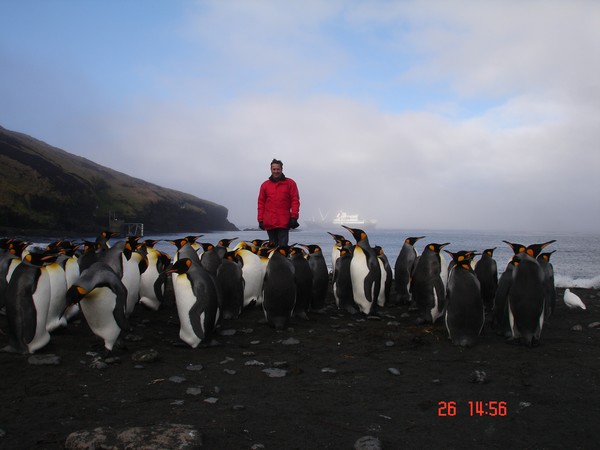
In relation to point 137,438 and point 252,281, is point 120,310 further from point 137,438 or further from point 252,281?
point 252,281

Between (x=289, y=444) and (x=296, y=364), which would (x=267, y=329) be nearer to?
(x=296, y=364)

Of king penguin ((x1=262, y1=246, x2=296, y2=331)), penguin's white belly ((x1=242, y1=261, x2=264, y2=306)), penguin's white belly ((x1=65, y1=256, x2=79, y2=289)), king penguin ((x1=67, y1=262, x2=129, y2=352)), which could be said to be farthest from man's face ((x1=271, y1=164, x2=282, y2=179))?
king penguin ((x1=67, y1=262, x2=129, y2=352))

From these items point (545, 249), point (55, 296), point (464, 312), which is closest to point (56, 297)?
point (55, 296)

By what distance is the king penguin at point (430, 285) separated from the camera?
591cm

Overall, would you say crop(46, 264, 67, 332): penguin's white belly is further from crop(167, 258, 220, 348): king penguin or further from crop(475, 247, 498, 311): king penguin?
crop(475, 247, 498, 311): king penguin

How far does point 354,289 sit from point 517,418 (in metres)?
3.77

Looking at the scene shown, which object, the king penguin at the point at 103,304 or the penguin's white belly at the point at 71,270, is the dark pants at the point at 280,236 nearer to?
the penguin's white belly at the point at 71,270

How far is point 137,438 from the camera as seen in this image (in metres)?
2.55

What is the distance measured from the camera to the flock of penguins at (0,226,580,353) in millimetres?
4426

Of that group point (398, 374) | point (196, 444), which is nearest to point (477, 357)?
point (398, 374)

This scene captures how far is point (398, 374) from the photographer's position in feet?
12.9

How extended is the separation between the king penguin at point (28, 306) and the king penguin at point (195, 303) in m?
1.22

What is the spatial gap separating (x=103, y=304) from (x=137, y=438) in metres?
2.16

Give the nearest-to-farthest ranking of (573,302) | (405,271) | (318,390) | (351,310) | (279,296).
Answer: (318,390) < (279,296) < (351,310) < (573,302) < (405,271)
